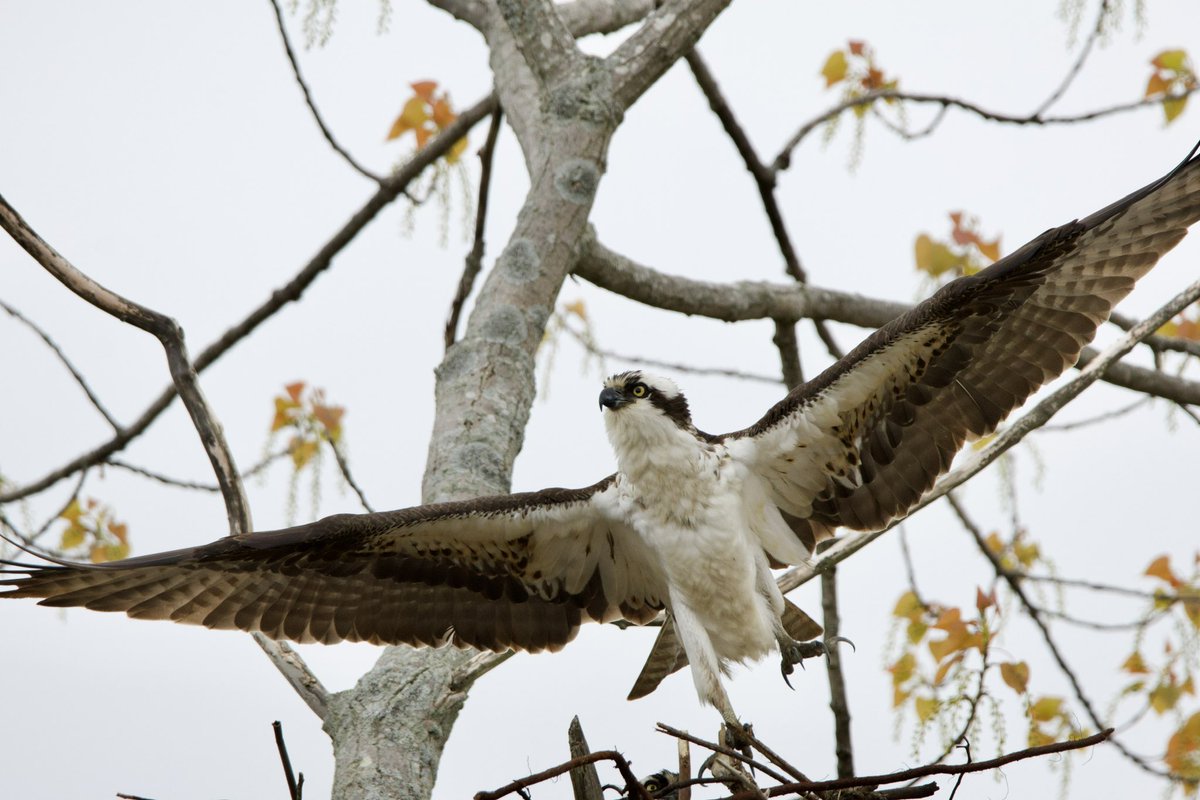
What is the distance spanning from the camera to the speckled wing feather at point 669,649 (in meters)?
6.05

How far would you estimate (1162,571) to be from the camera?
275 inches

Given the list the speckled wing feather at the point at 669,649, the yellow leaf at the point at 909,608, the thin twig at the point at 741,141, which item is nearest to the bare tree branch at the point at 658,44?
the thin twig at the point at 741,141

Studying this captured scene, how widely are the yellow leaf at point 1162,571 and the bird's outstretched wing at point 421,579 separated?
281 centimetres

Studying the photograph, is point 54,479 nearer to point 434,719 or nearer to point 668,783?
point 434,719

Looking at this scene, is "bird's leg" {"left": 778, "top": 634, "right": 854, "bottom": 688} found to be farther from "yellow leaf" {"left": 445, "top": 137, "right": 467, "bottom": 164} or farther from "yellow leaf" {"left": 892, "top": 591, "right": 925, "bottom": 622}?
"yellow leaf" {"left": 445, "top": 137, "right": 467, "bottom": 164}

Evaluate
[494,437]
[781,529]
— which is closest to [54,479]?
[494,437]

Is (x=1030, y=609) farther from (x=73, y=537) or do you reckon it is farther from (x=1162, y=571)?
(x=73, y=537)

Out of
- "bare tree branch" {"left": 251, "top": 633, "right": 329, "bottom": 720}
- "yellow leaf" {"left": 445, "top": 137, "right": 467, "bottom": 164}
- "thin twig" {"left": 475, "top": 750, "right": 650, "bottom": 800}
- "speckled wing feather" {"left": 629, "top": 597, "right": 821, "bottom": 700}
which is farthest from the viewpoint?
"yellow leaf" {"left": 445, "top": 137, "right": 467, "bottom": 164}

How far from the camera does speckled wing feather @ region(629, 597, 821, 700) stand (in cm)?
605

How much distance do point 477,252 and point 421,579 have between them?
1894 mm

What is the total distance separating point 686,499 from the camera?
568 centimetres

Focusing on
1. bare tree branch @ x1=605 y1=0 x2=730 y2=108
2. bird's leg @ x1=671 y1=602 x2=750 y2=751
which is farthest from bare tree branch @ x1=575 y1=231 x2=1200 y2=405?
bird's leg @ x1=671 y1=602 x2=750 y2=751

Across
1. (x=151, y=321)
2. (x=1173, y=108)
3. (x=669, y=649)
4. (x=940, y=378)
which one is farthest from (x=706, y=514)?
(x=1173, y=108)

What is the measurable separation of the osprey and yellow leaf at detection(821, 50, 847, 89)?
8.35 feet
